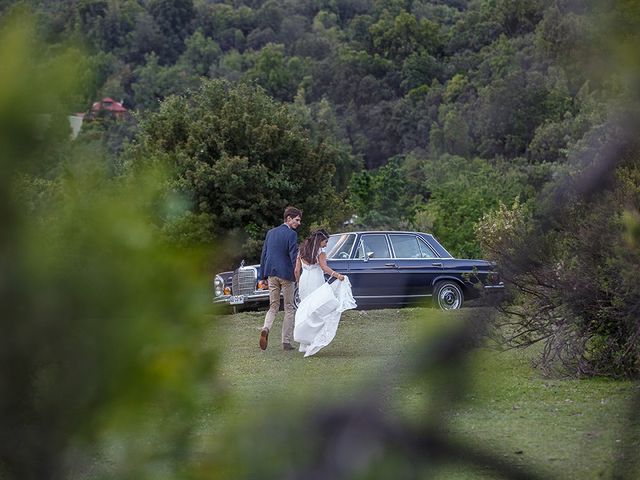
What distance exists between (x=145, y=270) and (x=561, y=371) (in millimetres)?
7751

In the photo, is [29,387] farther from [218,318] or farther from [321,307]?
[321,307]

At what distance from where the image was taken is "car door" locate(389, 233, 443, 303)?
56.9 ft

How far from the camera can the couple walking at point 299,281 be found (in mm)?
11086

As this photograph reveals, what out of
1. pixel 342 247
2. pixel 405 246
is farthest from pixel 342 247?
pixel 405 246

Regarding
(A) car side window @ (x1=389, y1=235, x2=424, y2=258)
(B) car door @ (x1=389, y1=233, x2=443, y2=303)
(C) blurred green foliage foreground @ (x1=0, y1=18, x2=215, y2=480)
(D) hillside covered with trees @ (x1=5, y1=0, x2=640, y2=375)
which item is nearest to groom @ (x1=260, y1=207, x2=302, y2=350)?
(D) hillside covered with trees @ (x1=5, y1=0, x2=640, y2=375)

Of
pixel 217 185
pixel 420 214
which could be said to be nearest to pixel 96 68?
pixel 217 185

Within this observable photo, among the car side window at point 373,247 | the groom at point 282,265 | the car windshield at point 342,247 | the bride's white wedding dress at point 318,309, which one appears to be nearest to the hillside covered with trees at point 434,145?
the groom at point 282,265

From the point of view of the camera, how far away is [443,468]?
1.21 metres

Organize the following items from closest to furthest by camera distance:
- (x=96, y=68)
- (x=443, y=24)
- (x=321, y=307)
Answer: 1. (x=96, y=68)
2. (x=321, y=307)
3. (x=443, y=24)

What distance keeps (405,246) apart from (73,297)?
1667cm

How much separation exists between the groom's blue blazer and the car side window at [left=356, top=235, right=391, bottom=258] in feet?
18.5

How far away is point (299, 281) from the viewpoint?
11.6 meters

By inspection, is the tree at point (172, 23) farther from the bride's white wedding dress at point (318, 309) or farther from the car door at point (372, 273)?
the bride's white wedding dress at point (318, 309)

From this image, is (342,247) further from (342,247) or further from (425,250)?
(425,250)
